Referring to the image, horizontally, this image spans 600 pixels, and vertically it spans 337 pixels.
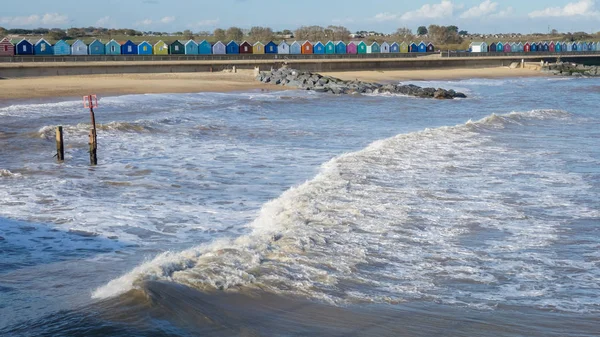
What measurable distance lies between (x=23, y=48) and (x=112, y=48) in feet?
24.2

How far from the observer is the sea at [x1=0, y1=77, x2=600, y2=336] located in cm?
A: 651

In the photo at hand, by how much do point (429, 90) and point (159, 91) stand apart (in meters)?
14.5

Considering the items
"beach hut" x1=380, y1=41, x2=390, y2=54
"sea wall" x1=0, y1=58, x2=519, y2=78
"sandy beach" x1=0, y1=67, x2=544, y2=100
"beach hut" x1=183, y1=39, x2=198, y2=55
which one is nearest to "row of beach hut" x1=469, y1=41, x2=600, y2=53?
"sea wall" x1=0, y1=58, x2=519, y2=78

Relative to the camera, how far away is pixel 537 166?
14922 mm

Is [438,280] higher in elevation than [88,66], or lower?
lower

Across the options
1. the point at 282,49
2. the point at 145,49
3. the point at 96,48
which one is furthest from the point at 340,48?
the point at 96,48

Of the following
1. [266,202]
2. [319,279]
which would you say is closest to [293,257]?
[319,279]

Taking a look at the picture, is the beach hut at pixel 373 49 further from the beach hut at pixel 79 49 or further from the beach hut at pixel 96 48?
the beach hut at pixel 79 49

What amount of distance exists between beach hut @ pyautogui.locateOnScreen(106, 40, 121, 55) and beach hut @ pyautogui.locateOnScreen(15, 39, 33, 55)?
6241 millimetres

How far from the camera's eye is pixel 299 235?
9109 mm

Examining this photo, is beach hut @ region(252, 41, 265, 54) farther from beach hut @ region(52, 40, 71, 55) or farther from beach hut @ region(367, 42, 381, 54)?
beach hut @ region(52, 40, 71, 55)

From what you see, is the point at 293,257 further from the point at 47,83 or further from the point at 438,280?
the point at 47,83

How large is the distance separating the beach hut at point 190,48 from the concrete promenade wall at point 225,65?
631cm

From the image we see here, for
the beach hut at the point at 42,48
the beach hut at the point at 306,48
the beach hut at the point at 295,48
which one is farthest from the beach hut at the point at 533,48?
the beach hut at the point at 42,48
